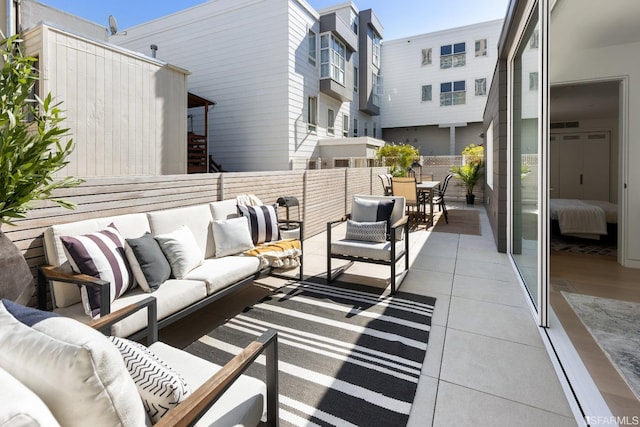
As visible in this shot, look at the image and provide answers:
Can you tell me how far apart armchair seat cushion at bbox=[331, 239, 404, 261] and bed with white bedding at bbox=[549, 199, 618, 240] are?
409 centimetres

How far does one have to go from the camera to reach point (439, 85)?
18391 millimetres

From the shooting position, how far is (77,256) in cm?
226

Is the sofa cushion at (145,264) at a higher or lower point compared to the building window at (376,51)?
lower

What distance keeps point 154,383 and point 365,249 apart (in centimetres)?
298

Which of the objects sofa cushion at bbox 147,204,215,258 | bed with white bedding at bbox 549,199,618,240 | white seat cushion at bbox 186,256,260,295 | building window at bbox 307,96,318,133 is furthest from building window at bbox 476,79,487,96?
white seat cushion at bbox 186,256,260,295

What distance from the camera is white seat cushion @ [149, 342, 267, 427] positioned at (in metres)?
1.29

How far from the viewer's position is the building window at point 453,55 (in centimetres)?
1770

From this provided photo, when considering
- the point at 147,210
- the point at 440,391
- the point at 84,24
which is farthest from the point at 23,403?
Answer: the point at 84,24

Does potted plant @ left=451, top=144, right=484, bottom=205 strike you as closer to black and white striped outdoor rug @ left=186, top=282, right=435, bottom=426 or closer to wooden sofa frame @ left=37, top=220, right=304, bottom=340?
black and white striped outdoor rug @ left=186, top=282, right=435, bottom=426

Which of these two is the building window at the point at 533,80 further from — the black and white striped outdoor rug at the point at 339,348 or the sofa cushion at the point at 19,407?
the sofa cushion at the point at 19,407

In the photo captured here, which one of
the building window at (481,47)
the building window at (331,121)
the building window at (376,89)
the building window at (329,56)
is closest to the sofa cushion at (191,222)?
the building window at (329,56)

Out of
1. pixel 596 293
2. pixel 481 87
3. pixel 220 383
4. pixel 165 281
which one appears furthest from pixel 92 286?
pixel 481 87

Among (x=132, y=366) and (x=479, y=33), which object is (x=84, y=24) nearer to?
(x=132, y=366)

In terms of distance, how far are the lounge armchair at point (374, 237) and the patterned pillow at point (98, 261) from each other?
7.26 feet
